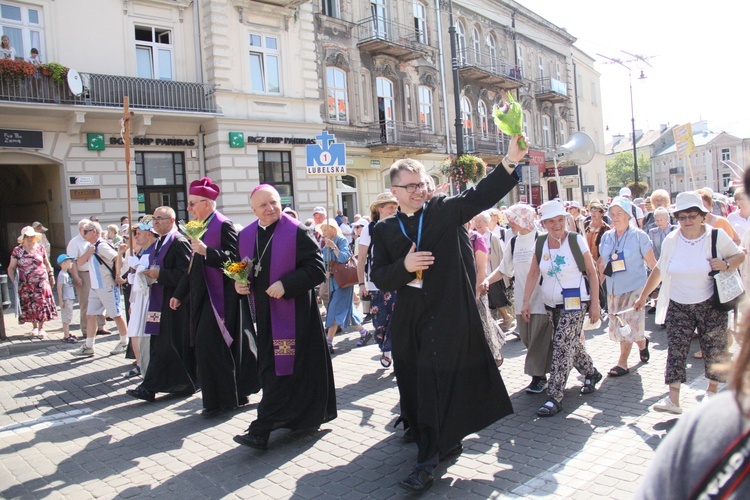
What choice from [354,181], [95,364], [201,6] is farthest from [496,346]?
[354,181]

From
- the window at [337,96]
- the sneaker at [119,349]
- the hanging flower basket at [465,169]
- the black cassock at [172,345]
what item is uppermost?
the window at [337,96]

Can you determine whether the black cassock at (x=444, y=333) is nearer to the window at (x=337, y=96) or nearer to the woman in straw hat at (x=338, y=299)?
the woman in straw hat at (x=338, y=299)

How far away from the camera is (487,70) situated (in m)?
33.8

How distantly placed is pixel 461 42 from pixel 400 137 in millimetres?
8994

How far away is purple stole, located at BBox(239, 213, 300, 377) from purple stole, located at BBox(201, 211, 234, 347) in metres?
0.97

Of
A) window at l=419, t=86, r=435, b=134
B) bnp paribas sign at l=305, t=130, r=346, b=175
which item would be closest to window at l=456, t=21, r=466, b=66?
window at l=419, t=86, r=435, b=134

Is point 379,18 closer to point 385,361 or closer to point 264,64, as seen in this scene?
point 264,64

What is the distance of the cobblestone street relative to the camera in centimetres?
415

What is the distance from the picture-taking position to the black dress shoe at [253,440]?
15.7 feet

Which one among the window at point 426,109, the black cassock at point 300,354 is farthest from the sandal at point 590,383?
the window at point 426,109

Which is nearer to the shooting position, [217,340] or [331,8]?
[217,340]

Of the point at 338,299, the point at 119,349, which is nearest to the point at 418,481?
the point at 338,299

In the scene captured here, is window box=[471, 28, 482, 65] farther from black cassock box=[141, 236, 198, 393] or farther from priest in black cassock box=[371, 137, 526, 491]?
priest in black cassock box=[371, 137, 526, 491]

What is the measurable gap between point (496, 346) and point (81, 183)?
15225mm
